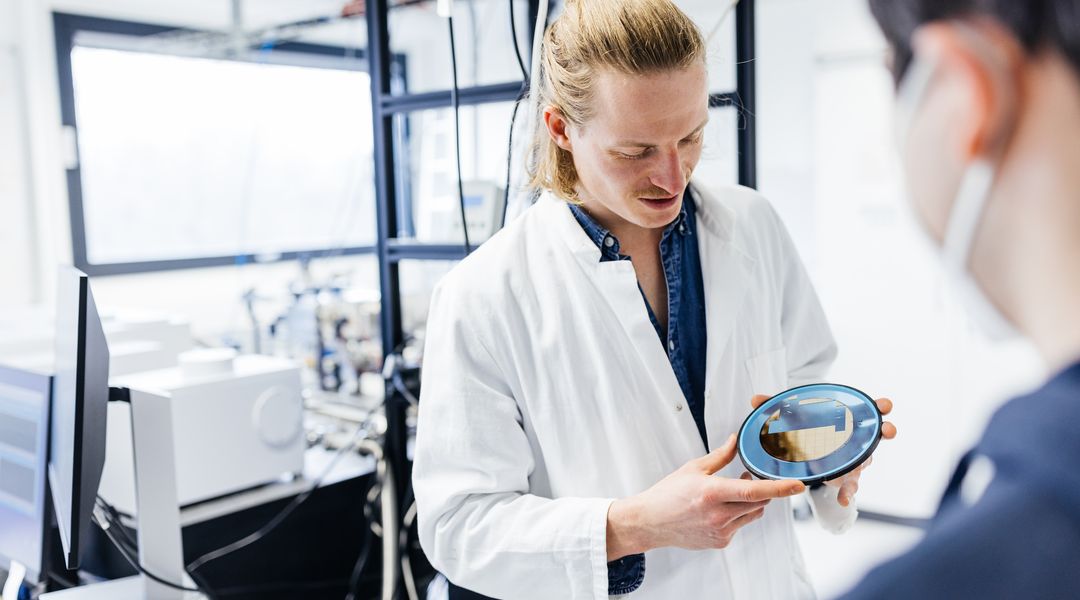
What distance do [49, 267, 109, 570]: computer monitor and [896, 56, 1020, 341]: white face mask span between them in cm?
100

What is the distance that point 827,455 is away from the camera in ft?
2.89

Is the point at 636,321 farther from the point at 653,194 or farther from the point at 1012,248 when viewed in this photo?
the point at 1012,248

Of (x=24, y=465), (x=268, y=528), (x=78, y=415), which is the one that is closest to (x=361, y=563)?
(x=268, y=528)

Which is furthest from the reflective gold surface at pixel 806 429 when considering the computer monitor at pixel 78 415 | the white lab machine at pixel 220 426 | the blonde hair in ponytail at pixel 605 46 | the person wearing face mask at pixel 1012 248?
the white lab machine at pixel 220 426

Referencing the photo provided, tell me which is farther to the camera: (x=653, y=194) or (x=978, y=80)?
(x=653, y=194)

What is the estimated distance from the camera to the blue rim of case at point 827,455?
0.86m

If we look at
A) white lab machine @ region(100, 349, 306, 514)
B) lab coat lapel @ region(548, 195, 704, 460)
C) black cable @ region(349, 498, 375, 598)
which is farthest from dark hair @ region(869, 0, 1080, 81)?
black cable @ region(349, 498, 375, 598)

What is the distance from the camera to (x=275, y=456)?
5.97 ft

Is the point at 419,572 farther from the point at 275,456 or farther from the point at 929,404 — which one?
the point at 929,404

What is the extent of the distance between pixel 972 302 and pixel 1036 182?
78 millimetres

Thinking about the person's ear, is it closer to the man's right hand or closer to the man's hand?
the man's right hand

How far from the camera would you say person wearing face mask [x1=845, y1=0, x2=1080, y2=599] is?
336 millimetres

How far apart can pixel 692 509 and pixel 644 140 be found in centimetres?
45

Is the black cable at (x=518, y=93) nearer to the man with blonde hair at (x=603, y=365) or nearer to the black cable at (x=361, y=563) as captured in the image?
the man with blonde hair at (x=603, y=365)
